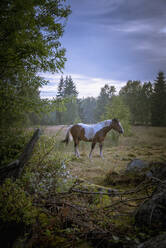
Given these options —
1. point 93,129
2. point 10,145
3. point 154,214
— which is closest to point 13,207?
point 154,214

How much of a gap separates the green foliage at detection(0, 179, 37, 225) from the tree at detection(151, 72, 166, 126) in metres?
24.6

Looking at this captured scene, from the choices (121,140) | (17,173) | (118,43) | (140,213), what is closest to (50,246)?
(17,173)

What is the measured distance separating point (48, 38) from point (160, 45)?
313 inches

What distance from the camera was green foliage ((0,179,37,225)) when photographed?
1.46 metres

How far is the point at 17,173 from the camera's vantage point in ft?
5.64

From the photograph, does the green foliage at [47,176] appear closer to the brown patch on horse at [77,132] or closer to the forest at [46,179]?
the forest at [46,179]

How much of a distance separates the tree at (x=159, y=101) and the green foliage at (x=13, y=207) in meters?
24.6

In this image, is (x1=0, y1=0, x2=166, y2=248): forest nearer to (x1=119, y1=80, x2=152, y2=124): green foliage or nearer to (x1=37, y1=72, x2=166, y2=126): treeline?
(x1=37, y1=72, x2=166, y2=126): treeline

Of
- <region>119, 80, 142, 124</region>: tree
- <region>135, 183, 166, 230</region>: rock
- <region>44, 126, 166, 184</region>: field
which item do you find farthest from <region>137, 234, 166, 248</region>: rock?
<region>119, 80, 142, 124</region>: tree

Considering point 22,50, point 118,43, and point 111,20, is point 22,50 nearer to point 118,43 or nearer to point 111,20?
point 111,20

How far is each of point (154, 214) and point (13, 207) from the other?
60.9 inches

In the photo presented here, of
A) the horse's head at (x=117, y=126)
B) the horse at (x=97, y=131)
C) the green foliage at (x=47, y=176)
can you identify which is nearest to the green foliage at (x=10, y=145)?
the green foliage at (x=47, y=176)

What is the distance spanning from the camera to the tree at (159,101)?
23067mm

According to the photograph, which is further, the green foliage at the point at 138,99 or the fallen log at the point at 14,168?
the green foliage at the point at 138,99
